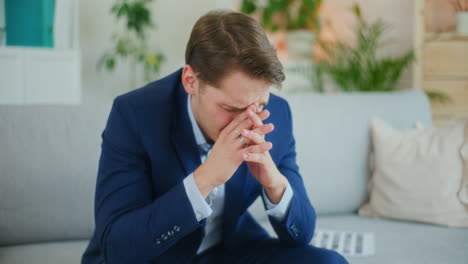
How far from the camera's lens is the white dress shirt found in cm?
115

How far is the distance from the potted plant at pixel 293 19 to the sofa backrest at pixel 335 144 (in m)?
2.44

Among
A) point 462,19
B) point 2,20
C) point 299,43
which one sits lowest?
point 299,43

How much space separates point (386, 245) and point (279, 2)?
10.8ft

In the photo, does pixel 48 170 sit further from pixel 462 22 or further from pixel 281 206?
pixel 462 22

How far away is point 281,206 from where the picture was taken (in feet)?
4.17

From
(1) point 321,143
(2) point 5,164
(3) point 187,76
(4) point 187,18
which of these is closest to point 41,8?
(4) point 187,18

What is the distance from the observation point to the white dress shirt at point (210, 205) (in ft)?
3.79

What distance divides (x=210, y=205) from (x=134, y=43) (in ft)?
12.7

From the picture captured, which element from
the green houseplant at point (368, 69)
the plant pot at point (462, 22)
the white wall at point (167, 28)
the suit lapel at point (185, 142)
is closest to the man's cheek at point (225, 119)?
the suit lapel at point (185, 142)

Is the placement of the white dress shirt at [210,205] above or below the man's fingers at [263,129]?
below

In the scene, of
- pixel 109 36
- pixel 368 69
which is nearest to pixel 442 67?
pixel 368 69

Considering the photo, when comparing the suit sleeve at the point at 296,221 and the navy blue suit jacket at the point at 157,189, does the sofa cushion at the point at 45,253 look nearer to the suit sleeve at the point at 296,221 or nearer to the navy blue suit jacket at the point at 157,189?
the navy blue suit jacket at the point at 157,189

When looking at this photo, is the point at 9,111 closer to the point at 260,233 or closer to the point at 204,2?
the point at 260,233

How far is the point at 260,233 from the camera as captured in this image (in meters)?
1.48
